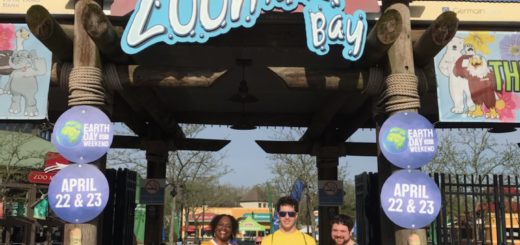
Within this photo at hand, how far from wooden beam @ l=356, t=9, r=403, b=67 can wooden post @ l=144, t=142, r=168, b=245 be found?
730 centimetres

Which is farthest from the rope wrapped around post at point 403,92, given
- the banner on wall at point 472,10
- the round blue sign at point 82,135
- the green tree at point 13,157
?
the green tree at point 13,157

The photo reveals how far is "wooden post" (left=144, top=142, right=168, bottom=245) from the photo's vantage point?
12021 mm

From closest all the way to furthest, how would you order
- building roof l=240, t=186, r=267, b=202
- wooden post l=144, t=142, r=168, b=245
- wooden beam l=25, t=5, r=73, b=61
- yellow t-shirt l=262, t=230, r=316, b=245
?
yellow t-shirt l=262, t=230, r=316, b=245 < wooden beam l=25, t=5, r=73, b=61 < wooden post l=144, t=142, r=168, b=245 < building roof l=240, t=186, r=267, b=202

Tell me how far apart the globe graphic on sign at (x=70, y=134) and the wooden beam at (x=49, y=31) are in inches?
36.6

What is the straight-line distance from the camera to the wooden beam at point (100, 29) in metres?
5.30

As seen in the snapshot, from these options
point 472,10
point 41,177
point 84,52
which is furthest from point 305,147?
point 41,177

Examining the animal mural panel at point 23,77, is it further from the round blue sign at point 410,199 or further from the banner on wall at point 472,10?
the banner on wall at point 472,10

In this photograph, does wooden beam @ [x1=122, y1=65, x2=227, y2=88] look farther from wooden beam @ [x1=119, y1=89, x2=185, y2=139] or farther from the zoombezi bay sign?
the zoombezi bay sign

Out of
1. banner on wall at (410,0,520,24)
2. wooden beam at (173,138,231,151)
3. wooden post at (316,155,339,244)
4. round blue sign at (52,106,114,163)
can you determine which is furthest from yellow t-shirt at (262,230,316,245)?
wooden beam at (173,138,231,151)

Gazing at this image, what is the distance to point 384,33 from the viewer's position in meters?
5.50

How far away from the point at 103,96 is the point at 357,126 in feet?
21.3

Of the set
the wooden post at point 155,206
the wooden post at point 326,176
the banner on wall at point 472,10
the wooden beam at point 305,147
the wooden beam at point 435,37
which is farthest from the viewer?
the wooden beam at point 305,147

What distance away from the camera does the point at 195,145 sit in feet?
42.9

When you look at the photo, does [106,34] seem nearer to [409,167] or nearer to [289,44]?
[289,44]
